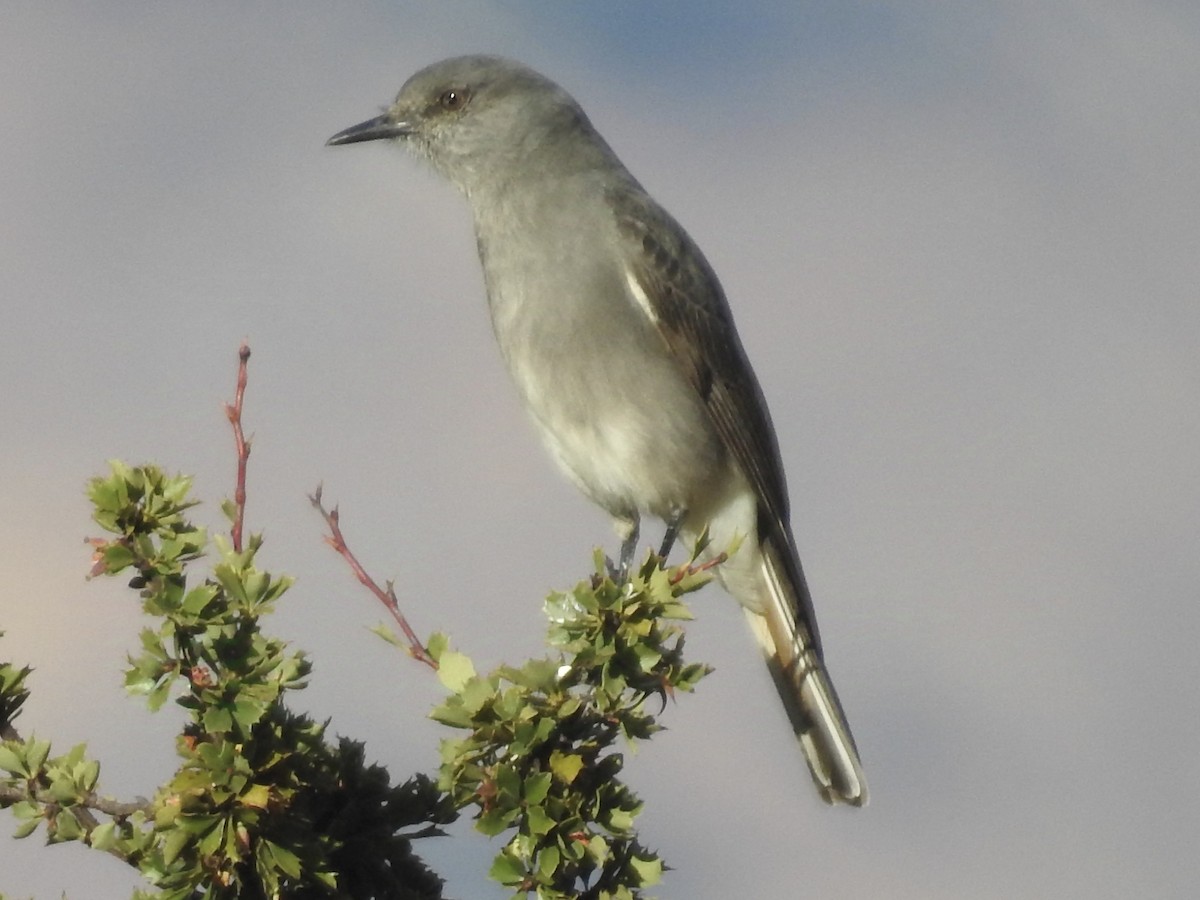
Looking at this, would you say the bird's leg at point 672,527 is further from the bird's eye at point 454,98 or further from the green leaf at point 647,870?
the green leaf at point 647,870

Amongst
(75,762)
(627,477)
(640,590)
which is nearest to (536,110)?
(627,477)

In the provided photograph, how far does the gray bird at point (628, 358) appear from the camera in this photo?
7734mm

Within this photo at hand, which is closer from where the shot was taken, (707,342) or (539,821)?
(539,821)

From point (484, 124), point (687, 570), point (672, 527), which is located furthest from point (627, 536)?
point (687, 570)

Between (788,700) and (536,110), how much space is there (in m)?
3.48

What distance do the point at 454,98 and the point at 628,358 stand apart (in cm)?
230

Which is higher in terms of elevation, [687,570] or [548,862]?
[687,570]

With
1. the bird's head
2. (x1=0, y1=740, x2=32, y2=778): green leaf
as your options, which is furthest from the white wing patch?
(x1=0, y1=740, x2=32, y2=778): green leaf

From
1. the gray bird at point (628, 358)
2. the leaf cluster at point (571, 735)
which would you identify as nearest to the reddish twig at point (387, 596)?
the leaf cluster at point (571, 735)

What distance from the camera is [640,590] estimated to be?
4.62 metres

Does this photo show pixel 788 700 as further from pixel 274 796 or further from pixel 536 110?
pixel 274 796

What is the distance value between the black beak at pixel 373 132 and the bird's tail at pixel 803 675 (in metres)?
3.10

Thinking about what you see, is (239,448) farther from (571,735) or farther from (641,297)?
(641,297)

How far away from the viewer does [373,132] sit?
29.9 ft
